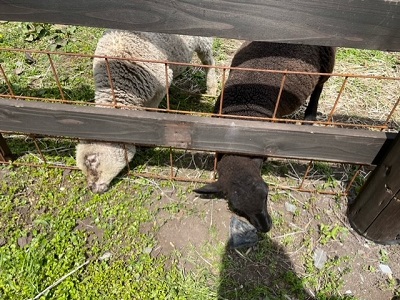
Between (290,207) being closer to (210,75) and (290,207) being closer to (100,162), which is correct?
(100,162)

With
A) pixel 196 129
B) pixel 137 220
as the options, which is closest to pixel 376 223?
pixel 196 129

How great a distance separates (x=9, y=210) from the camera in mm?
3164

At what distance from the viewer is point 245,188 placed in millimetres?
2729

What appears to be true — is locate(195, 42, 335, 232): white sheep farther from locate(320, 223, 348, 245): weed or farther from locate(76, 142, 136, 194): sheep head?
locate(76, 142, 136, 194): sheep head

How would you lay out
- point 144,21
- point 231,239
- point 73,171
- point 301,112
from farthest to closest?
1. point 301,112
2. point 73,171
3. point 231,239
4. point 144,21

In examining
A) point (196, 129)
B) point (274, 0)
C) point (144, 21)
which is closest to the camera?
point (274, 0)

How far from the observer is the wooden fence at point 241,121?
1.75 metres

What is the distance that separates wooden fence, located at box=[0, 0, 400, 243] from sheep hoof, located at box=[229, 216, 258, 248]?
2.70 feet

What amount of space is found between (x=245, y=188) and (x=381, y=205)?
3.60 feet

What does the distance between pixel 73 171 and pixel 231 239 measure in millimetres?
1776

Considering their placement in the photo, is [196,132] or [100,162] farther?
[100,162]

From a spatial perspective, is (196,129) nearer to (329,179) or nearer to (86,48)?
(329,179)

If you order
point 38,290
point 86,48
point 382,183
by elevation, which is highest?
point 382,183

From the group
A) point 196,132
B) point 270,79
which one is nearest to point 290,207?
point 270,79
